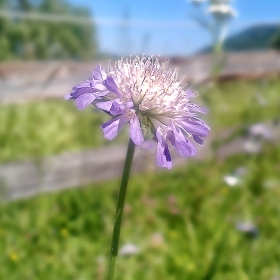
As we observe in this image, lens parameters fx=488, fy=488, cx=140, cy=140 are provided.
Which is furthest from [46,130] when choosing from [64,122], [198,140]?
[198,140]

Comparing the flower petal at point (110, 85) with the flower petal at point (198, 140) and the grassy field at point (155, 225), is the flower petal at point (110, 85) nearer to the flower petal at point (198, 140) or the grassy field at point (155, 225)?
the flower petal at point (198, 140)

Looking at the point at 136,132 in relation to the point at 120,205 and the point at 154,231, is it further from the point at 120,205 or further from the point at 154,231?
the point at 154,231

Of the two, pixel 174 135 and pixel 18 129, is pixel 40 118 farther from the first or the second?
pixel 174 135

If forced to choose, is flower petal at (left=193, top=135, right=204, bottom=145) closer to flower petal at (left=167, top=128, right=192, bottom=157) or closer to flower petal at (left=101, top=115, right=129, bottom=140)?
flower petal at (left=167, top=128, right=192, bottom=157)

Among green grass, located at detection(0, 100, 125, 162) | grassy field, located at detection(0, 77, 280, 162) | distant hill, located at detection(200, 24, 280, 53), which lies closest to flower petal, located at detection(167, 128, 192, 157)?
grassy field, located at detection(0, 77, 280, 162)

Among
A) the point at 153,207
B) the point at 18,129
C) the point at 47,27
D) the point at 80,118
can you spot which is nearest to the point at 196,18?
the point at 153,207

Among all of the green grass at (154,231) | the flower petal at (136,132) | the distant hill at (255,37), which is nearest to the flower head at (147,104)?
A: the flower petal at (136,132)
